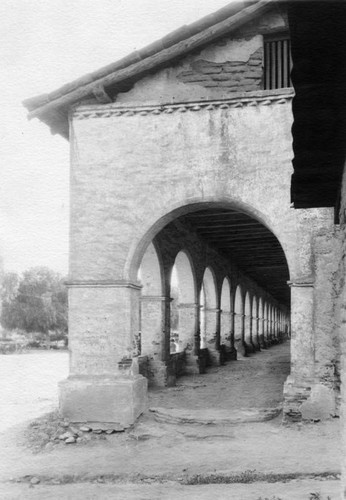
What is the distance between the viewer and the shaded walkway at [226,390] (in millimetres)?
10641

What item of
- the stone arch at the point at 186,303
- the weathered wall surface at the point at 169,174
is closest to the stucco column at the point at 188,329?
the stone arch at the point at 186,303

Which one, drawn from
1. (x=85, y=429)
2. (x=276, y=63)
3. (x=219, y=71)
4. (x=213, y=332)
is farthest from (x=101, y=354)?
(x=213, y=332)

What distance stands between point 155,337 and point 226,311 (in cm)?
856

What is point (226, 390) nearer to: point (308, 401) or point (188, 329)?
point (188, 329)

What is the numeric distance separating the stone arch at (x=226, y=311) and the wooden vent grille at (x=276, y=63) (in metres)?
11.5

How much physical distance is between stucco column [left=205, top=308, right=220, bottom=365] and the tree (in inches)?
1087

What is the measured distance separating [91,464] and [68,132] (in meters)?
A: 6.36

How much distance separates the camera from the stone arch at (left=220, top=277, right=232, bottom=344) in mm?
20328

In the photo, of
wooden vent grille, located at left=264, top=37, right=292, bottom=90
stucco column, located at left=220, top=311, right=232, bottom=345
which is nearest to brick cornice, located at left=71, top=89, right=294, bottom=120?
wooden vent grille, located at left=264, top=37, right=292, bottom=90

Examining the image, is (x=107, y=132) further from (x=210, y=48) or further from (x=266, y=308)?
(x=266, y=308)

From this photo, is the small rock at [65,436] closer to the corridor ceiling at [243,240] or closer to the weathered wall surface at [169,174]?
the weathered wall surface at [169,174]

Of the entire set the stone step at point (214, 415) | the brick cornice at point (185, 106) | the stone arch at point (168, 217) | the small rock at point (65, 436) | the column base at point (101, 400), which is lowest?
the small rock at point (65, 436)

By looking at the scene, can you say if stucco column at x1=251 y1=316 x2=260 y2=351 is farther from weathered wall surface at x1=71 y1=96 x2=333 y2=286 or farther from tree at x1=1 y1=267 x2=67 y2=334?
tree at x1=1 y1=267 x2=67 y2=334

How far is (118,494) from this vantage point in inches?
249
